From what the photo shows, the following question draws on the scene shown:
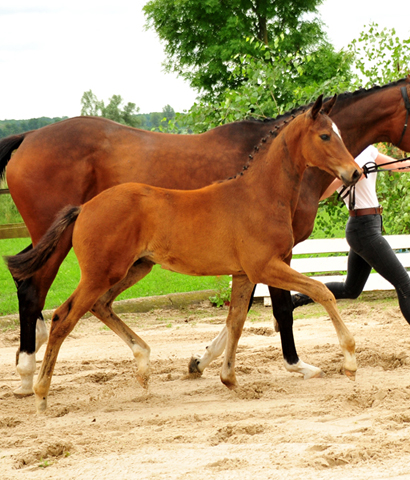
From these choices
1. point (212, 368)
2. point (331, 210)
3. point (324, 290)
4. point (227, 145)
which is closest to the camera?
point (324, 290)

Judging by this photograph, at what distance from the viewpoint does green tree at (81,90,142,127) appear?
32.8 meters

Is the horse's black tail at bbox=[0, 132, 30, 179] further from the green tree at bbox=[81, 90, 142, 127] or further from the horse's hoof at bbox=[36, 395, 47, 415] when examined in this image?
the green tree at bbox=[81, 90, 142, 127]

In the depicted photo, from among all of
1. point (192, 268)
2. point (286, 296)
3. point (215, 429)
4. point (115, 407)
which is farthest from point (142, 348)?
point (286, 296)

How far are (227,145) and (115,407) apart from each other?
81.8 inches

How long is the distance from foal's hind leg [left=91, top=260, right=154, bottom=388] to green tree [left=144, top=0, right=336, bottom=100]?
21712mm

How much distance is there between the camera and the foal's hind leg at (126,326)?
13.7 ft

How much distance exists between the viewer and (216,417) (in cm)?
368

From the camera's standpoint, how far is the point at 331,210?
340 inches

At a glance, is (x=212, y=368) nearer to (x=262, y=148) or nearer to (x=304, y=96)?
(x=262, y=148)

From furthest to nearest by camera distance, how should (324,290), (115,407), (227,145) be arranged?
(227,145), (115,407), (324,290)

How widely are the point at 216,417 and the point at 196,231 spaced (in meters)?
1.16

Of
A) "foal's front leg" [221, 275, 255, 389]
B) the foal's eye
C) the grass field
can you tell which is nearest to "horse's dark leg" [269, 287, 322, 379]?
"foal's front leg" [221, 275, 255, 389]

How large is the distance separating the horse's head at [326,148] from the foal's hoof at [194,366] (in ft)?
6.08

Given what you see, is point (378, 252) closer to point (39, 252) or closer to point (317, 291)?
point (317, 291)
